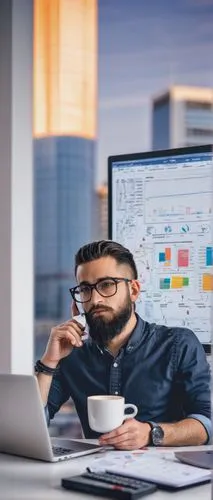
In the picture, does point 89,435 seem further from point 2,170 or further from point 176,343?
point 2,170

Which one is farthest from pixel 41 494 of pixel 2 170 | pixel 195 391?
pixel 2 170

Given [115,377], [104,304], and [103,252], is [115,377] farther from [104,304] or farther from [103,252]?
[103,252]

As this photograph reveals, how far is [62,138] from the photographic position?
3.65 m

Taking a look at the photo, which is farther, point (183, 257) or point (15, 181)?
point (15, 181)

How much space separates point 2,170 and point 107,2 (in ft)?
4.08

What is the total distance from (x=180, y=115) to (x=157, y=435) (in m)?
2.33

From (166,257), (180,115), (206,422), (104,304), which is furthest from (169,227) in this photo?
(180,115)

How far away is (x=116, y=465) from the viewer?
1429mm

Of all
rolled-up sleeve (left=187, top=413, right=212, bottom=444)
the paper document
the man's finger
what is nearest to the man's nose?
the man's finger

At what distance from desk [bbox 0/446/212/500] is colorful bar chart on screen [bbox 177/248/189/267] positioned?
0.65 meters

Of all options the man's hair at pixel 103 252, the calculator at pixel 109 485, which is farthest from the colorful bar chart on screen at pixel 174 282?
the calculator at pixel 109 485

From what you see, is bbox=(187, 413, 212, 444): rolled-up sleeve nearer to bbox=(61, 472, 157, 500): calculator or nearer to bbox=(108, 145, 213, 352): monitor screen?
bbox=(108, 145, 213, 352): monitor screen

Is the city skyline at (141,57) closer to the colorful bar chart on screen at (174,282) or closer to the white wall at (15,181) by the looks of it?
the white wall at (15,181)

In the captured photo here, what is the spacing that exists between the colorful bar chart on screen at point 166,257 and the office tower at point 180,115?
1.25m
